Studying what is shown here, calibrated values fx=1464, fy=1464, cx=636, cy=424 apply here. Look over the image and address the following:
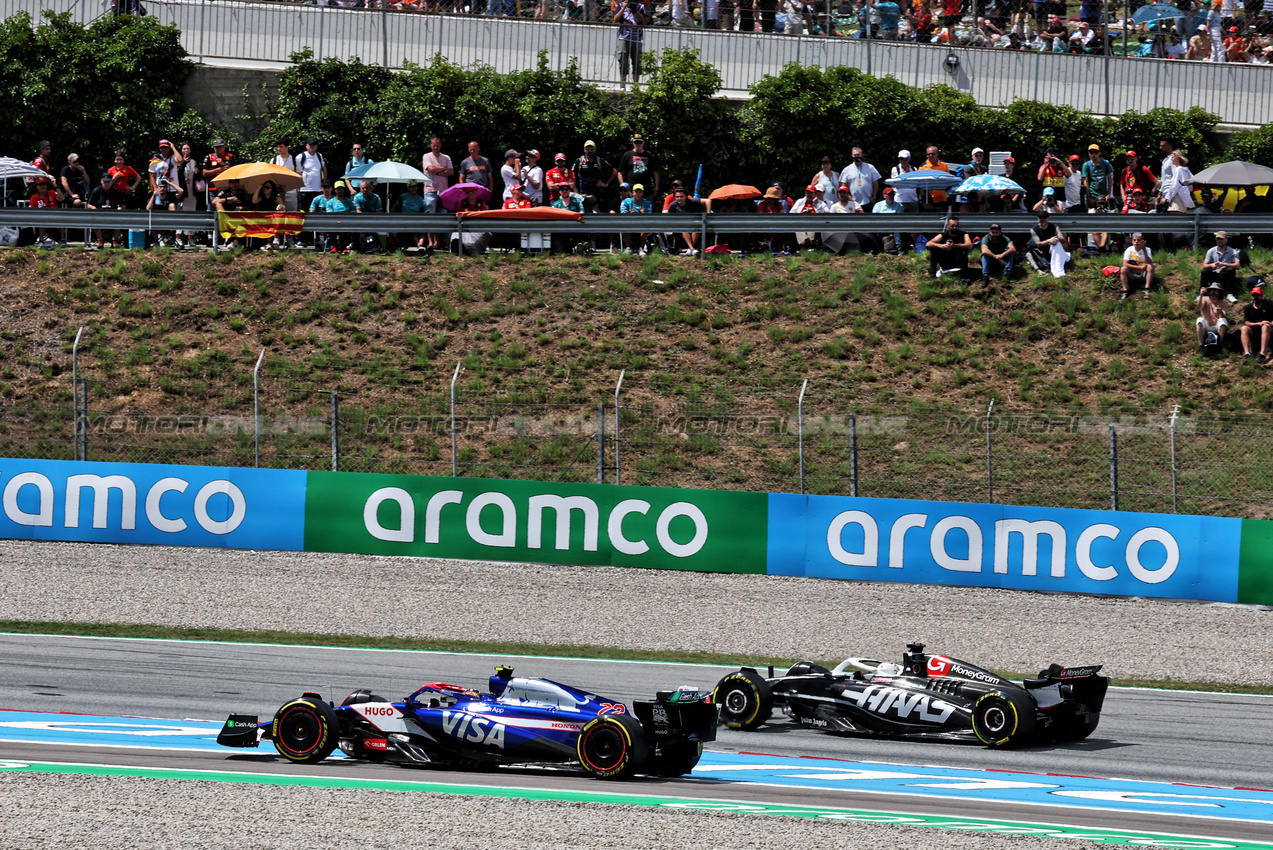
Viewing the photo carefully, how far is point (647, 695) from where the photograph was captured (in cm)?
1370

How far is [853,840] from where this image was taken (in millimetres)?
8508

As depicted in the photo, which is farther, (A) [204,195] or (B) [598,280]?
(A) [204,195]

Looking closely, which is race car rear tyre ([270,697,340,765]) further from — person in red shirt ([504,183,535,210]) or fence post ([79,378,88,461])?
person in red shirt ([504,183,535,210])

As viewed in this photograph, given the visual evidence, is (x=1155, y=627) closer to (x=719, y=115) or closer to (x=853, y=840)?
(x=853, y=840)

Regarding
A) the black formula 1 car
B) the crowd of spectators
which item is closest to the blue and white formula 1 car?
the black formula 1 car

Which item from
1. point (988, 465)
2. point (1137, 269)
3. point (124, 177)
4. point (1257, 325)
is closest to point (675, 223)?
point (1137, 269)

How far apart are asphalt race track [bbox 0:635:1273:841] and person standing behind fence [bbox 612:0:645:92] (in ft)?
56.5

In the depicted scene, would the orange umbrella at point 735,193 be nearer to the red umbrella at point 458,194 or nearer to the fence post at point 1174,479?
the red umbrella at point 458,194

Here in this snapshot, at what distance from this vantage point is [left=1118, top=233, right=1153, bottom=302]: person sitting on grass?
75.4 feet

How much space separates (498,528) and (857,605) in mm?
4878

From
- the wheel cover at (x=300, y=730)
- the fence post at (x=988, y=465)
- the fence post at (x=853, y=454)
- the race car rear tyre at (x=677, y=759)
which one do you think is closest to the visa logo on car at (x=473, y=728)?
the wheel cover at (x=300, y=730)

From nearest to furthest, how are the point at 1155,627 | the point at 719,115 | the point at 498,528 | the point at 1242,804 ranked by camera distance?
the point at 1242,804, the point at 1155,627, the point at 498,528, the point at 719,115

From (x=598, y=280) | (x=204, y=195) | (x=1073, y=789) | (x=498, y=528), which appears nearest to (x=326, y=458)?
(x=498, y=528)

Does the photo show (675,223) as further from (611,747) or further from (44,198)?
(611,747)
